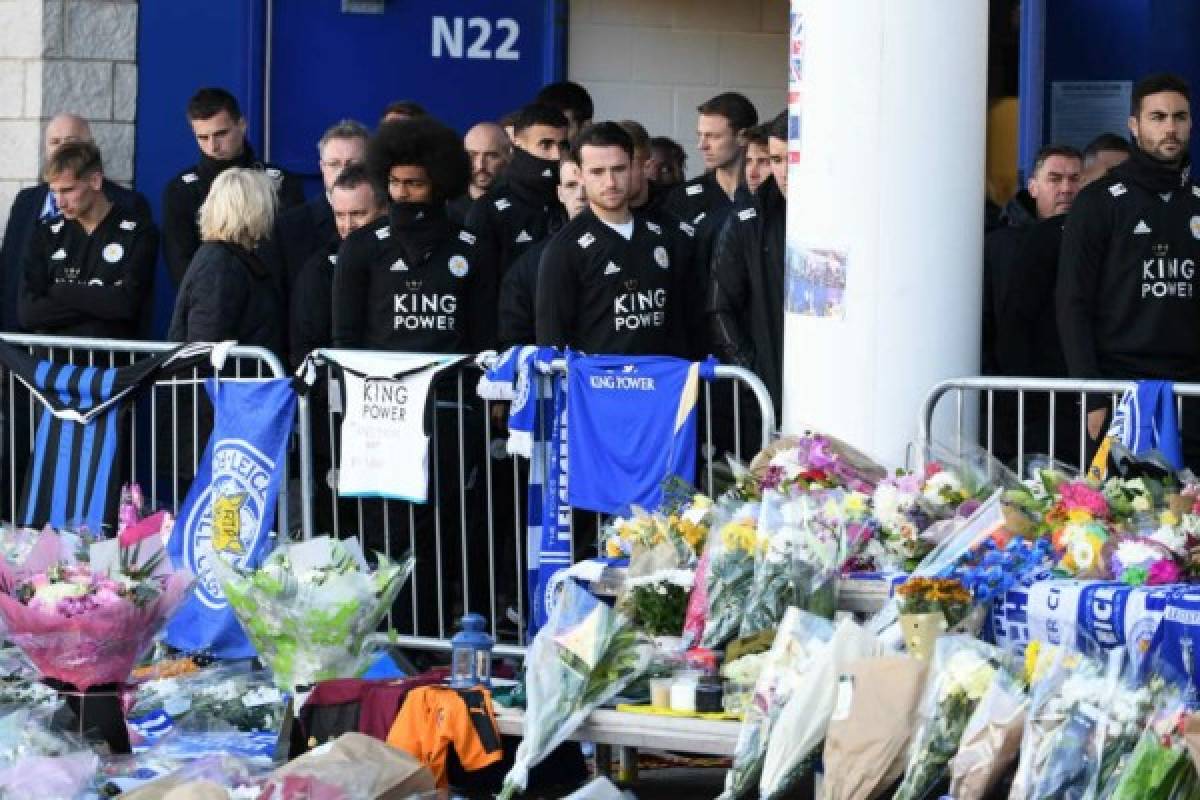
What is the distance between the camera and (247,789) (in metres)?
7.36

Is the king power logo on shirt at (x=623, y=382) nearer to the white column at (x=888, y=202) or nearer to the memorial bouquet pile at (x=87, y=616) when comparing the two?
the white column at (x=888, y=202)

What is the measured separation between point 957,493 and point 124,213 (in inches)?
219

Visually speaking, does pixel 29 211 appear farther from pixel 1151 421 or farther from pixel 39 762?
pixel 1151 421

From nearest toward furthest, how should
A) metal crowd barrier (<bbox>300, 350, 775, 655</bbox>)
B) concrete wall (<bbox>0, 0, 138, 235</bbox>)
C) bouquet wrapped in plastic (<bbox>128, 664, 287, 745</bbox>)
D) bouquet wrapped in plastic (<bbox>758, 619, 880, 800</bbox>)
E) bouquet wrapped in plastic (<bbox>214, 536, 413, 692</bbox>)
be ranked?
bouquet wrapped in plastic (<bbox>758, 619, 880, 800</bbox>)
bouquet wrapped in plastic (<bbox>214, 536, 413, 692</bbox>)
bouquet wrapped in plastic (<bbox>128, 664, 287, 745</bbox>)
metal crowd barrier (<bbox>300, 350, 775, 655</bbox>)
concrete wall (<bbox>0, 0, 138, 235</bbox>)

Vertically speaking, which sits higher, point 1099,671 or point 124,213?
point 124,213

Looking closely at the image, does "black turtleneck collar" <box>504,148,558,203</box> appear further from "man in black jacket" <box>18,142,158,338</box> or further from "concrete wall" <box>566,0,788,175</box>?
"concrete wall" <box>566,0,788,175</box>

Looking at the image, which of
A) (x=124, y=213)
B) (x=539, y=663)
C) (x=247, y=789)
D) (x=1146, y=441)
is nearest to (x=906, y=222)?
(x=1146, y=441)

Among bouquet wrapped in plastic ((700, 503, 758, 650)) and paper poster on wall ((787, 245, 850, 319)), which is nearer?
bouquet wrapped in plastic ((700, 503, 758, 650))

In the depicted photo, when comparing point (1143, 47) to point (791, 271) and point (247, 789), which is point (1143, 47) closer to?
point (791, 271)

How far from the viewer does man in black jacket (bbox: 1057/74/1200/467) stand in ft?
33.8

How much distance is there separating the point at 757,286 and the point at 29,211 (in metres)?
4.49

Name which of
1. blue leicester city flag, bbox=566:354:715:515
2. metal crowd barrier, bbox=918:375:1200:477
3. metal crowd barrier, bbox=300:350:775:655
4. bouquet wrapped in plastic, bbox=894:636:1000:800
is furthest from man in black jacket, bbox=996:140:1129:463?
bouquet wrapped in plastic, bbox=894:636:1000:800

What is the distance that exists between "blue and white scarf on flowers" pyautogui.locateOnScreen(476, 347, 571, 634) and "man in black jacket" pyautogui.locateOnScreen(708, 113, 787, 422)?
921 millimetres

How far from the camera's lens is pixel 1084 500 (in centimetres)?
784
